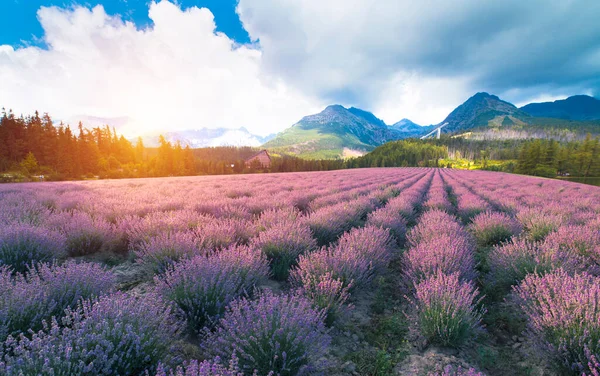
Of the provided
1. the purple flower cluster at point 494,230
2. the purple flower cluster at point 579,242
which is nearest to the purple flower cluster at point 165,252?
the purple flower cluster at point 579,242

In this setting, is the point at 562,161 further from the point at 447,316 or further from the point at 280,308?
the point at 280,308

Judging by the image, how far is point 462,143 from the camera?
5512 inches

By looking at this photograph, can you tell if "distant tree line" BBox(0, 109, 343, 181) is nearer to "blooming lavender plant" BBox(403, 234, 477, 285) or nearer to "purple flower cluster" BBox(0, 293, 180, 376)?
"purple flower cluster" BBox(0, 293, 180, 376)

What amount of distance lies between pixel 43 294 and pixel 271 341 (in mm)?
1853

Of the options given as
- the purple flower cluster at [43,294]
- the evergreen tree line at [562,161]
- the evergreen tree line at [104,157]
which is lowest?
the evergreen tree line at [562,161]

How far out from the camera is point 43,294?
188 centimetres

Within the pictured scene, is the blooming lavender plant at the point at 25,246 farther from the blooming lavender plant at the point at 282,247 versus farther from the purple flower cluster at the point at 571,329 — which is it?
the purple flower cluster at the point at 571,329

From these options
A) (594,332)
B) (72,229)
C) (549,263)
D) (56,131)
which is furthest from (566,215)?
(56,131)

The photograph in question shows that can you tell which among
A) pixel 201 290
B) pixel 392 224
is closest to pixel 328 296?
pixel 201 290

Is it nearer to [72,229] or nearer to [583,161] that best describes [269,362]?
[72,229]

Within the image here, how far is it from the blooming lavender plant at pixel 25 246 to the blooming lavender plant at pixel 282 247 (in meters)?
2.66

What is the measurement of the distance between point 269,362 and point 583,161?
76379mm

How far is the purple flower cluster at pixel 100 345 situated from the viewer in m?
1.23

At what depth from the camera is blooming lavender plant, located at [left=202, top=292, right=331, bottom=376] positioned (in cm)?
162
